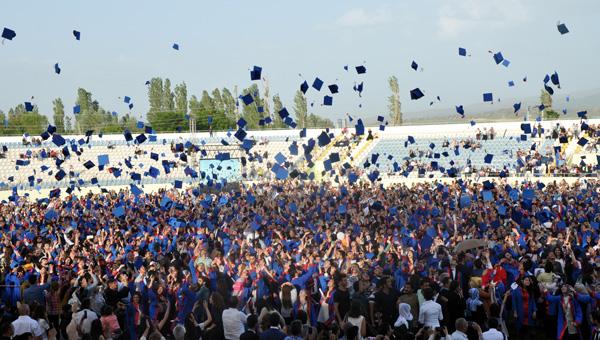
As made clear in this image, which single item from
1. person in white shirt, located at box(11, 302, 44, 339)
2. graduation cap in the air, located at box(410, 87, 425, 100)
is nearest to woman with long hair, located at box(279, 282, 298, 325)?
person in white shirt, located at box(11, 302, 44, 339)

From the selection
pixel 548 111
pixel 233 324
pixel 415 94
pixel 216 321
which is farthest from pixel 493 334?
pixel 548 111

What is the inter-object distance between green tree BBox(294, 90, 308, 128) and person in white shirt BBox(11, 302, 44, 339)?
65.3m

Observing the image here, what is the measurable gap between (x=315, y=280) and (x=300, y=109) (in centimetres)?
6538

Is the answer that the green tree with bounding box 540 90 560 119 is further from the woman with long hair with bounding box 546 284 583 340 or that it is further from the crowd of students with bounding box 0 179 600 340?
the woman with long hair with bounding box 546 284 583 340

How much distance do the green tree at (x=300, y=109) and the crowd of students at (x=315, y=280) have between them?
55.9m

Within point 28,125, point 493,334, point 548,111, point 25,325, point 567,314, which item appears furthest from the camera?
point 28,125

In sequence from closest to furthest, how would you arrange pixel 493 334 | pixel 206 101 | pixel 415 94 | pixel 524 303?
pixel 493 334 < pixel 524 303 < pixel 415 94 < pixel 206 101

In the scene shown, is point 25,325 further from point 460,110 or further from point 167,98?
point 167,98

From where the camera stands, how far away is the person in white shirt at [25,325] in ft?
24.8

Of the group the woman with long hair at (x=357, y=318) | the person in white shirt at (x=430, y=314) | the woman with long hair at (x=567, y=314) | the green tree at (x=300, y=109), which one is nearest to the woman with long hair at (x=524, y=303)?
the woman with long hair at (x=567, y=314)

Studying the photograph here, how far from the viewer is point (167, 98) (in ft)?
241

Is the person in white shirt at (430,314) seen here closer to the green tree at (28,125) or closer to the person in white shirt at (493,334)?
the person in white shirt at (493,334)

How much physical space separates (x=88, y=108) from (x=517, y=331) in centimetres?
7265

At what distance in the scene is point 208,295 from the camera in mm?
8719
